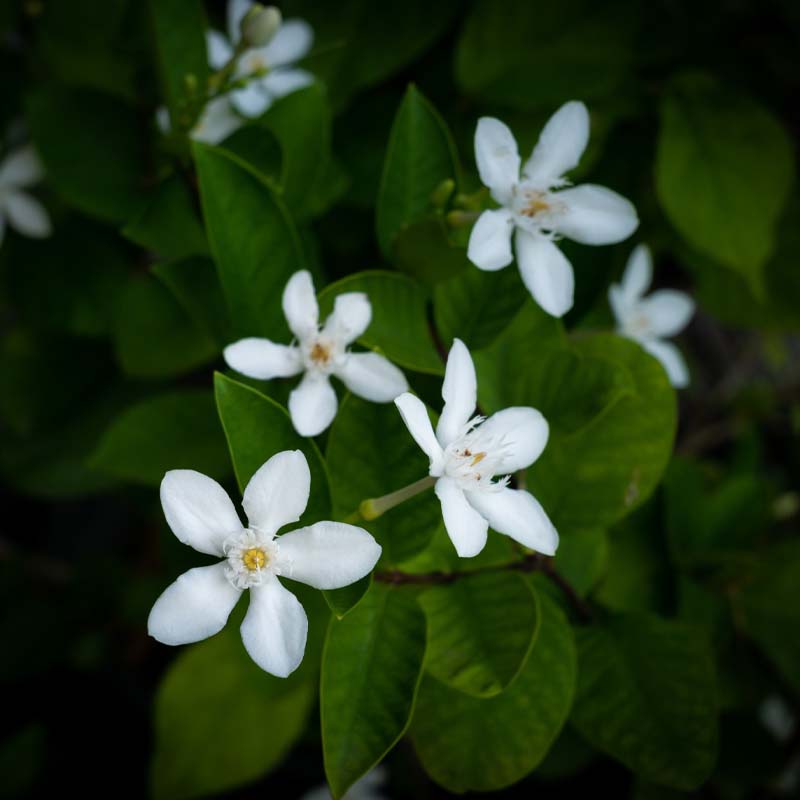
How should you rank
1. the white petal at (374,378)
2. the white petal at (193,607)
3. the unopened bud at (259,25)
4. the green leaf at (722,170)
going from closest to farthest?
the white petal at (193,607) < the white petal at (374,378) < the unopened bud at (259,25) < the green leaf at (722,170)

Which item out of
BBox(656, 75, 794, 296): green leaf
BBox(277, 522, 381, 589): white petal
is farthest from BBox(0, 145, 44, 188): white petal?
BBox(656, 75, 794, 296): green leaf

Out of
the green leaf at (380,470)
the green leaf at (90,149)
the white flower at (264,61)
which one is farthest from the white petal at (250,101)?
the green leaf at (380,470)

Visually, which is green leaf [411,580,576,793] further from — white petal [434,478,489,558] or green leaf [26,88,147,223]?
green leaf [26,88,147,223]

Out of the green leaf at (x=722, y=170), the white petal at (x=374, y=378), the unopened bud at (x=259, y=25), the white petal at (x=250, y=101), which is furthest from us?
the green leaf at (x=722, y=170)

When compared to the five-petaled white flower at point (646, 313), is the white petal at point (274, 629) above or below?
above

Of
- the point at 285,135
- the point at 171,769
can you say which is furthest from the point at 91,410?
Result: the point at 285,135

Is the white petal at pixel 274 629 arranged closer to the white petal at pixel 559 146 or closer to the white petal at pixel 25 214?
the white petal at pixel 559 146

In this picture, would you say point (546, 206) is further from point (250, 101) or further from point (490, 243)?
point (250, 101)

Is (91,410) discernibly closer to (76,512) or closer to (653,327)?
(76,512)
